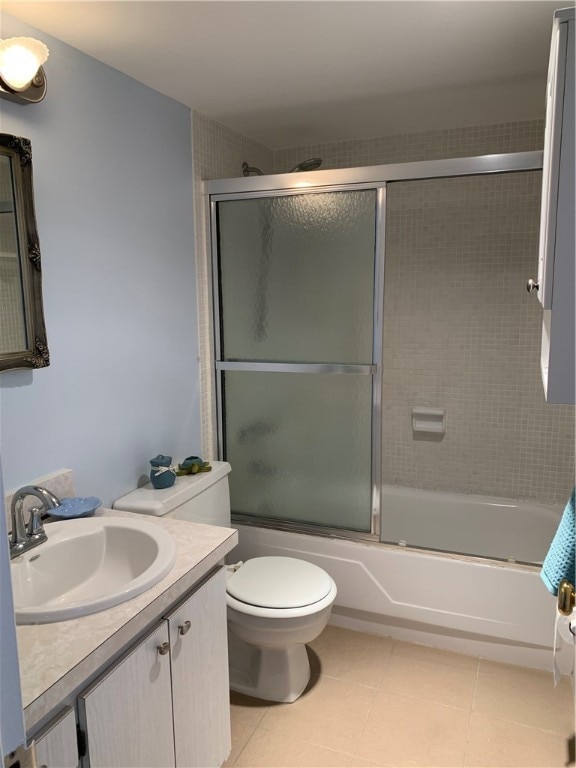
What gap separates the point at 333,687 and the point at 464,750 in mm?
534

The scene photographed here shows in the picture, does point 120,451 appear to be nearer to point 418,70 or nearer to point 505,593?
point 505,593

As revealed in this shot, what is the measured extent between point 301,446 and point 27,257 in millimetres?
1499

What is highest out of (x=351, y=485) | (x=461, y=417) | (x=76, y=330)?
(x=76, y=330)

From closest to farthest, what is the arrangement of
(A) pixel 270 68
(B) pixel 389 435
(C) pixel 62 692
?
(C) pixel 62 692 < (A) pixel 270 68 < (B) pixel 389 435

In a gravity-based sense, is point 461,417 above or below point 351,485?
above

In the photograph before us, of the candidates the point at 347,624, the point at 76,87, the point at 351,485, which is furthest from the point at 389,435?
the point at 76,87

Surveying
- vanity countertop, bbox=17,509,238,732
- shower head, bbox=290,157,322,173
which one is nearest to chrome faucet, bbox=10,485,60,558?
vanity countertop, bbox=17,509,238,732

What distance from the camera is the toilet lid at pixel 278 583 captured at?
2053mm

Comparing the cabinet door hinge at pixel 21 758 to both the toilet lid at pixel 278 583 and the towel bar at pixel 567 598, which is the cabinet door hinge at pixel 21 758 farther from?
the toilet lid at pixel 278 583

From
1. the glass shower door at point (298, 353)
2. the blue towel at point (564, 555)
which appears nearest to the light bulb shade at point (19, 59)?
the glass shower door at point (298, 353)

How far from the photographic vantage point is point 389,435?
11.0ft

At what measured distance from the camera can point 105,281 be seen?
6.64 feet

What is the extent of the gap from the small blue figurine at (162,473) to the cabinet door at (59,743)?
1.07 m

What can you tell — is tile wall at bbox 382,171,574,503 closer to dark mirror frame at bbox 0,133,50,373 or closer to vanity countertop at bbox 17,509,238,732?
dark mirror frame at bbox 0,133,50,373
